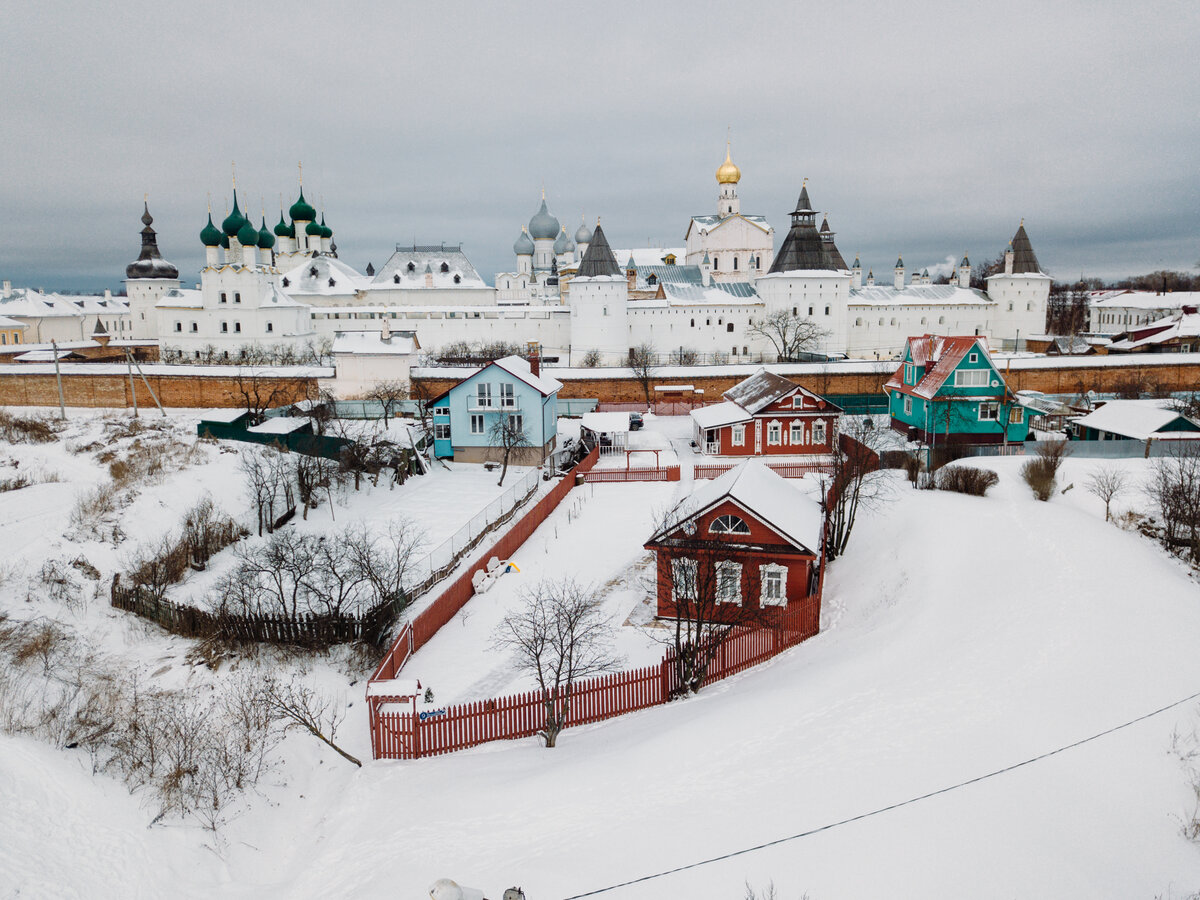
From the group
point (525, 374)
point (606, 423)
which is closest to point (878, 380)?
point (606, 423)

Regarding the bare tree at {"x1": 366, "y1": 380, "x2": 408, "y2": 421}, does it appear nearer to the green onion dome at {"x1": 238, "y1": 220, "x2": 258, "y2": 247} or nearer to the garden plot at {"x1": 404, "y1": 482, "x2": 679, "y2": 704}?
the garden plot at {"x1": 404, "y1": 482, "x2": 679, "y2": 704}

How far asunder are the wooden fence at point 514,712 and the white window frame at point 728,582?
3.55 feet

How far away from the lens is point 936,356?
26.8 m

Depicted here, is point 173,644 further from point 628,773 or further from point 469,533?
point 628,773

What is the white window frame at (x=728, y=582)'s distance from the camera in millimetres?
12297

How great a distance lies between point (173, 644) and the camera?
12570 millimetres

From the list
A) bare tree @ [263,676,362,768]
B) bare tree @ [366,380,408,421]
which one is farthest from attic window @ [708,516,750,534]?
bare tree @ [366,380,408,421]

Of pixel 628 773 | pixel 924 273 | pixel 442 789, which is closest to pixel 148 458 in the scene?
pixel 442 789

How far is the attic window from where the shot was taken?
43.1 feet

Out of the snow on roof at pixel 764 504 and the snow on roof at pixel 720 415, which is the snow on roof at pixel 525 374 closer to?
the snow on roof at pixel 720 415

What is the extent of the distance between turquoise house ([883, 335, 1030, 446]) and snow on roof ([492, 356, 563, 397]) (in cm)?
1242

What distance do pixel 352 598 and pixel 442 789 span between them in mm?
6446

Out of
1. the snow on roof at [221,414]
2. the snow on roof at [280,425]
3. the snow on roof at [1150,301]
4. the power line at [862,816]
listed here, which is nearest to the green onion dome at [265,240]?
the snow on roof at [221,414]

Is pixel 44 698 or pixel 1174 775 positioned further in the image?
pixel 44 698
